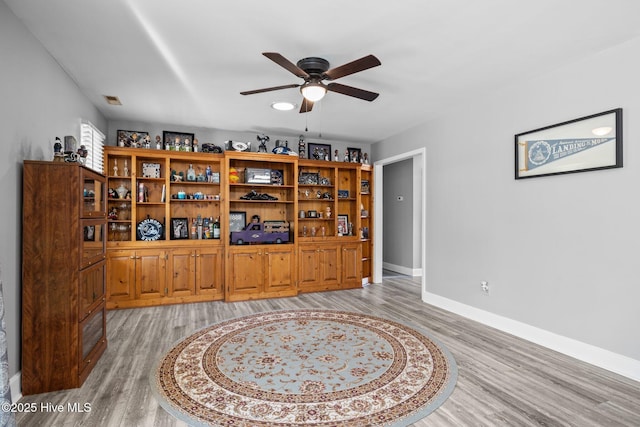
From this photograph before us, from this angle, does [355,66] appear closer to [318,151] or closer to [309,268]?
[318,151]

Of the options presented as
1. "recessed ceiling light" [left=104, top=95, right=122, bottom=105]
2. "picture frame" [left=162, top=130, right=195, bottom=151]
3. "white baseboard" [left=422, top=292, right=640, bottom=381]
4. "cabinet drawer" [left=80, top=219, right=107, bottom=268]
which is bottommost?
"white baseboard" [left=422, top=292, right=640, bottom=381]

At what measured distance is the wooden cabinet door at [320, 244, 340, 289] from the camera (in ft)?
19.1

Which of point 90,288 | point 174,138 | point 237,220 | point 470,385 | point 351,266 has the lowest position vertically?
point 470,385

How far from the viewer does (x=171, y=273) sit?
4.91 metres

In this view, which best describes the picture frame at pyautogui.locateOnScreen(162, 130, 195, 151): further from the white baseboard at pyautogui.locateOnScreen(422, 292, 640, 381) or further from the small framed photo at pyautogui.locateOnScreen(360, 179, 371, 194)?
the white baseboard at pyautogui.locateOnScreen(422, 292, 640, 381)

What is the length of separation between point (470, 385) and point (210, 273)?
12.5 feet

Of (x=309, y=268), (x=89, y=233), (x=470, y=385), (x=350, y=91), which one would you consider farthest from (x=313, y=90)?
(x=309, y=268)

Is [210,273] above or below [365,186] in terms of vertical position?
below

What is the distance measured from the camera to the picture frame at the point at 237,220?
18.2 ft

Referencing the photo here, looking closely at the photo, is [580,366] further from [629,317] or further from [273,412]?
[273,412]

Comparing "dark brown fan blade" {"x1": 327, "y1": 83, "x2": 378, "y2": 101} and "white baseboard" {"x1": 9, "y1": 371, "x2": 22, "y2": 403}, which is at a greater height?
"dark brown fan blade" {"x1": 327, "y1": 83, "x2": 378, "y2": 101}

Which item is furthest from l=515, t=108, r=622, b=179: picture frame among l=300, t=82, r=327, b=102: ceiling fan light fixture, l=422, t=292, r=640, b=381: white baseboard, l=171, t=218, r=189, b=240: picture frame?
l=171, t=218, r=189, b=240: picture frame

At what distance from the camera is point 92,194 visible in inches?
113

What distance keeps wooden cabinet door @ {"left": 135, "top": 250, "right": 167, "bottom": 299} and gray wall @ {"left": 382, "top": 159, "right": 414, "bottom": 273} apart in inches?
190
